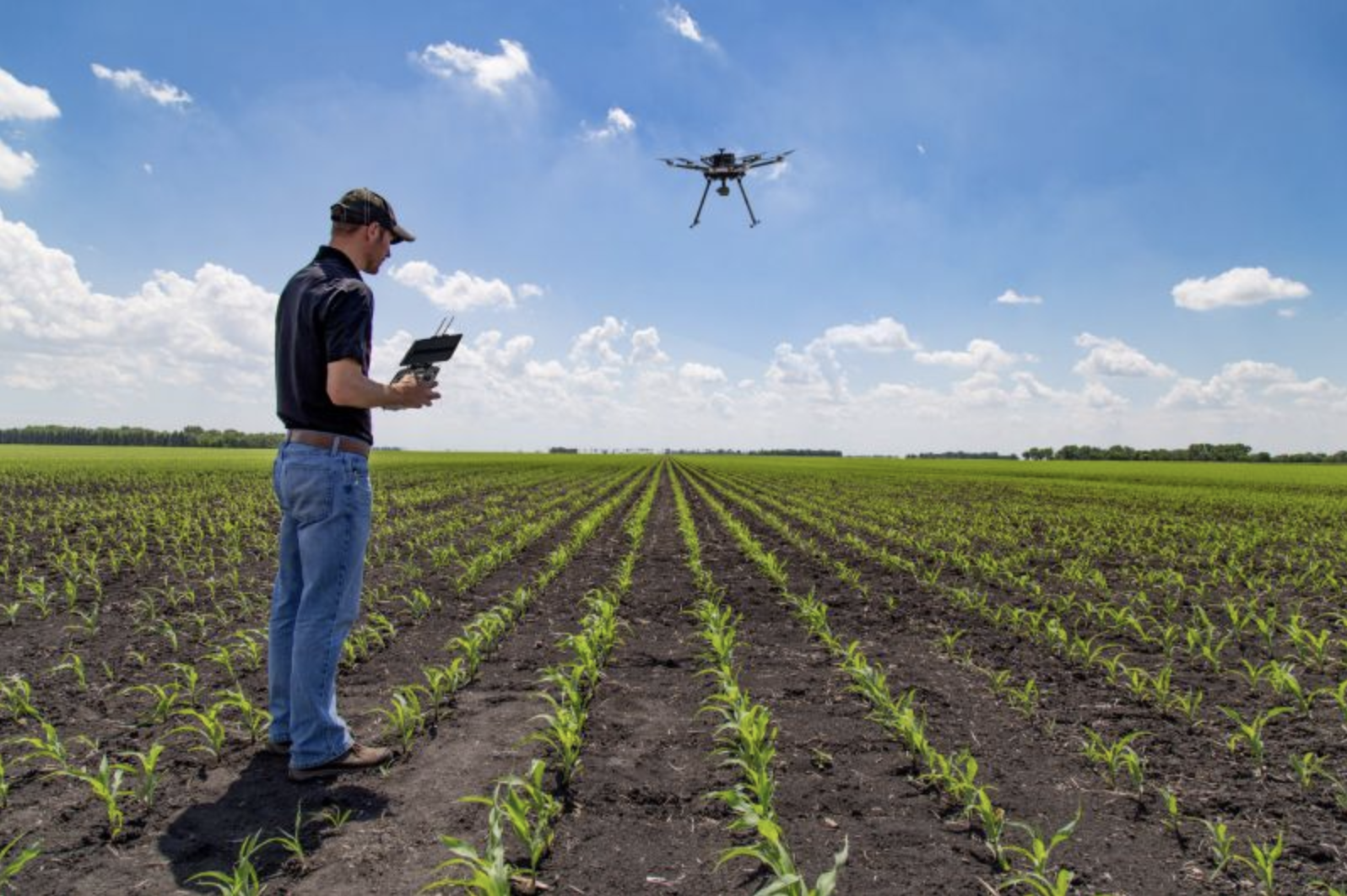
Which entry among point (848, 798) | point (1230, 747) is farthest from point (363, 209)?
point (1230, 747)

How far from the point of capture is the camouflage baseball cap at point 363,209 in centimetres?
385

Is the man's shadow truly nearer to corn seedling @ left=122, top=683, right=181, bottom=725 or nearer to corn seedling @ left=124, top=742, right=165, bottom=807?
corn seedling @ left=124, top=742, right=165, bottom=807

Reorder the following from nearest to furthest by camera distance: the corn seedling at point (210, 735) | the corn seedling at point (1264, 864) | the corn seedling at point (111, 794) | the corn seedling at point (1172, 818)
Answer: the corn seedling at point (1264, 864) < the corn seedling at point (111, 794) < the corn seedling at point (1172, 818) < the corn seedling at point (210, 735)

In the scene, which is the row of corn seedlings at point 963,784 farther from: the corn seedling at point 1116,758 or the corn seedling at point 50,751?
the corn seedling at point 50,751

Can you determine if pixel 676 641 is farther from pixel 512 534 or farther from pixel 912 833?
pixel 512 534

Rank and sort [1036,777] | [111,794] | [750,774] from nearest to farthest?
1. [111,794]
2. [750,774]
3. [1036,777]

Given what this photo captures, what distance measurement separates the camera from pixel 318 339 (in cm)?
369

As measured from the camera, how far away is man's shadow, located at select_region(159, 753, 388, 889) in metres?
3.10

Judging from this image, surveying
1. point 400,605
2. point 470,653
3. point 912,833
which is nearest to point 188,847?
point 470,653

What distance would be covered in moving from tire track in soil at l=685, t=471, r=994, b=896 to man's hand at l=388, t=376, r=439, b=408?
2.72 metres

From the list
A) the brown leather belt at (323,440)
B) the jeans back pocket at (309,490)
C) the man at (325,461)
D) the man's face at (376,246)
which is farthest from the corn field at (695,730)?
the man's face at (376,246)

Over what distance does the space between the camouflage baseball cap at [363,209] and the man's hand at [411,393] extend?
3.05ft

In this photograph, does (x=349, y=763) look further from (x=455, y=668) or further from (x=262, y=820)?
(x=455, y=668)

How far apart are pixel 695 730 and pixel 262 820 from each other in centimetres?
247
